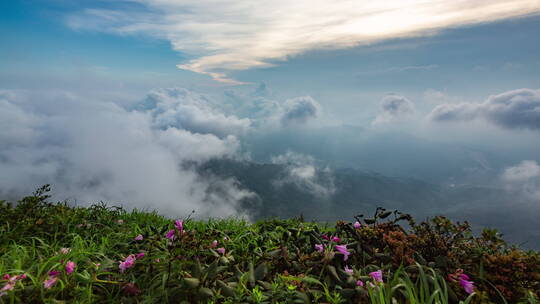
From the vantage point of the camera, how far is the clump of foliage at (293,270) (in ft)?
10.4

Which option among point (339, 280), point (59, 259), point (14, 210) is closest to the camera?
point (339, 280)

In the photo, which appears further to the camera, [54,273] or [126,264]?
[126,264]

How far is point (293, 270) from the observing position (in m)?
4.05

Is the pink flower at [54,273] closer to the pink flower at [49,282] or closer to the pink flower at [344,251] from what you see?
the pink flower at [49,282]

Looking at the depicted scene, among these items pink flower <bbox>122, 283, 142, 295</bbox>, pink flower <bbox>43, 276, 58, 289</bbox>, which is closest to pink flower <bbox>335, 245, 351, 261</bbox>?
pink flower <bbox>122, 283, 142, 295</bbox>

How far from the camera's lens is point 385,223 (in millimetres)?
5082

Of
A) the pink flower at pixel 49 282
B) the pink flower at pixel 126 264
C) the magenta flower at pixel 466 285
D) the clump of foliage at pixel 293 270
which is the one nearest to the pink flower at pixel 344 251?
the clump of foliage at pixel 293 270

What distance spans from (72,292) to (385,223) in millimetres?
4382

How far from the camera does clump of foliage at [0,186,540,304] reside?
3.17 metres

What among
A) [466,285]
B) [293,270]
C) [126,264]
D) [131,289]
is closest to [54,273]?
[126,264]

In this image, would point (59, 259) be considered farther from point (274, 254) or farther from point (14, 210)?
point (14, 210)

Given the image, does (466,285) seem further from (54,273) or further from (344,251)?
(54,273)

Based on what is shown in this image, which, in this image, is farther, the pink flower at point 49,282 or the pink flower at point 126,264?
the pink flower at point 126,264

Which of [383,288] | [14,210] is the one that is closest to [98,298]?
[383,288]
